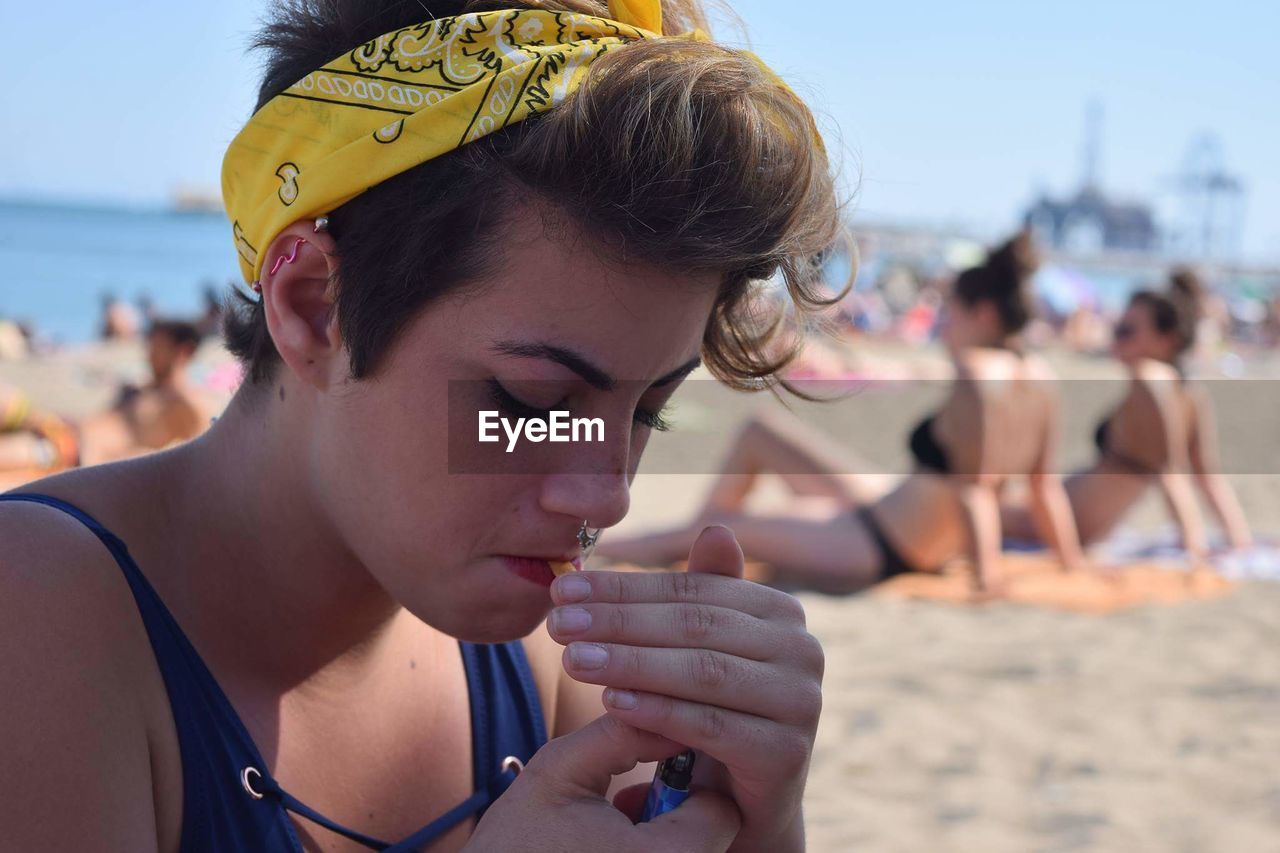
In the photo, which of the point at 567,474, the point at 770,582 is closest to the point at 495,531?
the point at 567,474

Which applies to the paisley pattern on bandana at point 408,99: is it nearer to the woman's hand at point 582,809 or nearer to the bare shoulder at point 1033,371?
the woman's hand at point 582,809

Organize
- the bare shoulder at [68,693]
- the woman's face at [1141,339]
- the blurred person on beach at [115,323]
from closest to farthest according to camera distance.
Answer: the bare shoulder at [68,693], the woman's face at [1141,339], the blurred person on beach at [115,323]

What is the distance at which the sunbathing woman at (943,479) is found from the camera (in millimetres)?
6121

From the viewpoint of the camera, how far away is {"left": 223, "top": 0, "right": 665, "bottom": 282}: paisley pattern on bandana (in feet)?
4.19

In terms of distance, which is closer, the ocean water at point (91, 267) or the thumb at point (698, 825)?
the thumb at point (698, 825)

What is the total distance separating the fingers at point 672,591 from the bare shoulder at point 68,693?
1.58ft

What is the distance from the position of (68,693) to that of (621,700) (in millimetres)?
574

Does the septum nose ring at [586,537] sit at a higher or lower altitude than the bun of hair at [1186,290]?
higher

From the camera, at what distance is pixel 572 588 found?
47.8 inches

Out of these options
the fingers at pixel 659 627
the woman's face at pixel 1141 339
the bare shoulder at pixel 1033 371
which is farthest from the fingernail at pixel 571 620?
the woman's face at pixel 1141 339

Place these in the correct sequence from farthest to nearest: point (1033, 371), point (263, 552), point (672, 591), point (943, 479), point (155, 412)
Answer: point (155, 412)
point (1033, 371)
point (943, 479)
point (263, 552)
point (672, 591)

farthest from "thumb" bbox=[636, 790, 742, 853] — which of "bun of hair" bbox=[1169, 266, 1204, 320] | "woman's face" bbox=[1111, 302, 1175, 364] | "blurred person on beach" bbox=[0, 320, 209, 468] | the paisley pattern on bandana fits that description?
"bun of hair" bbox=[1169, 266, 1204, 320]

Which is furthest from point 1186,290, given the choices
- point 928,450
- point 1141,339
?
point 928,450

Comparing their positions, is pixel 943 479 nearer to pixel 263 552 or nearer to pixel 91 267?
pixel 263 552
